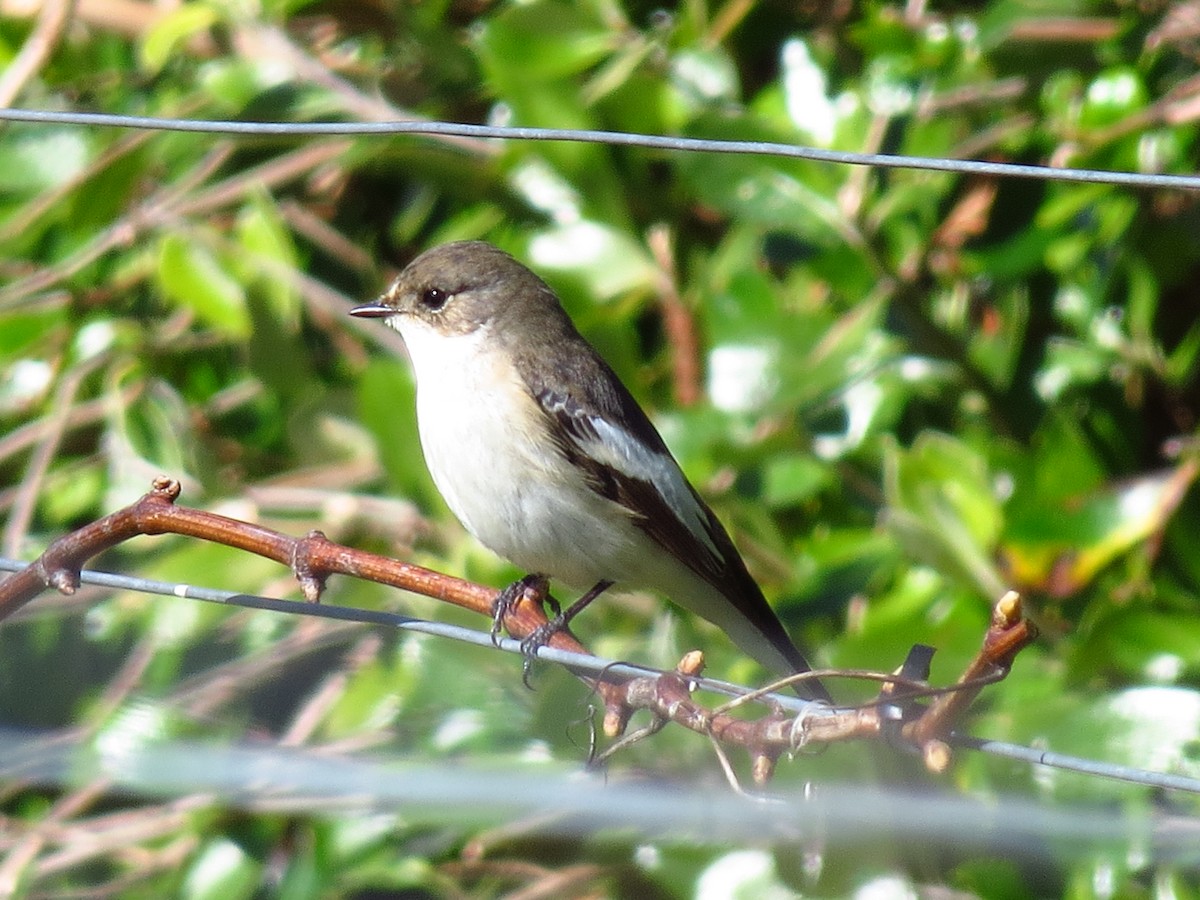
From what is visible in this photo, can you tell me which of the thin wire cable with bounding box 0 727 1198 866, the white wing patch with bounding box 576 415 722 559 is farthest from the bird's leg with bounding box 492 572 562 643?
the thin wire cable with bounding box 0 727 1198 866

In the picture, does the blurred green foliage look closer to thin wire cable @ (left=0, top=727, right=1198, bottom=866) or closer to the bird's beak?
the bird's beak

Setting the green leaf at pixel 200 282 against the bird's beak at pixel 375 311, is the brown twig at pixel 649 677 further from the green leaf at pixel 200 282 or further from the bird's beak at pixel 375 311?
the green leaf at pixel 200 282

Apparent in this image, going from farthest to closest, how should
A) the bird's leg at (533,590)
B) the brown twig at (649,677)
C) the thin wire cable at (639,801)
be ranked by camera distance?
the bird's leg at (533,590) → the thin wire cable at (639,801) → the brown twig at (649,677)

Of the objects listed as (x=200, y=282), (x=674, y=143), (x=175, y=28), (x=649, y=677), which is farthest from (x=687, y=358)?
(x=649, y=677)

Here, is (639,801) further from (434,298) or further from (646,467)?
(434,298)

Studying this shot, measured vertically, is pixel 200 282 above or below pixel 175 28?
below

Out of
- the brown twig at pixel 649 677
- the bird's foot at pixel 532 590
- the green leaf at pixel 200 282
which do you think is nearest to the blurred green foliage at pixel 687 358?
the green leaf at pixel 200 282
